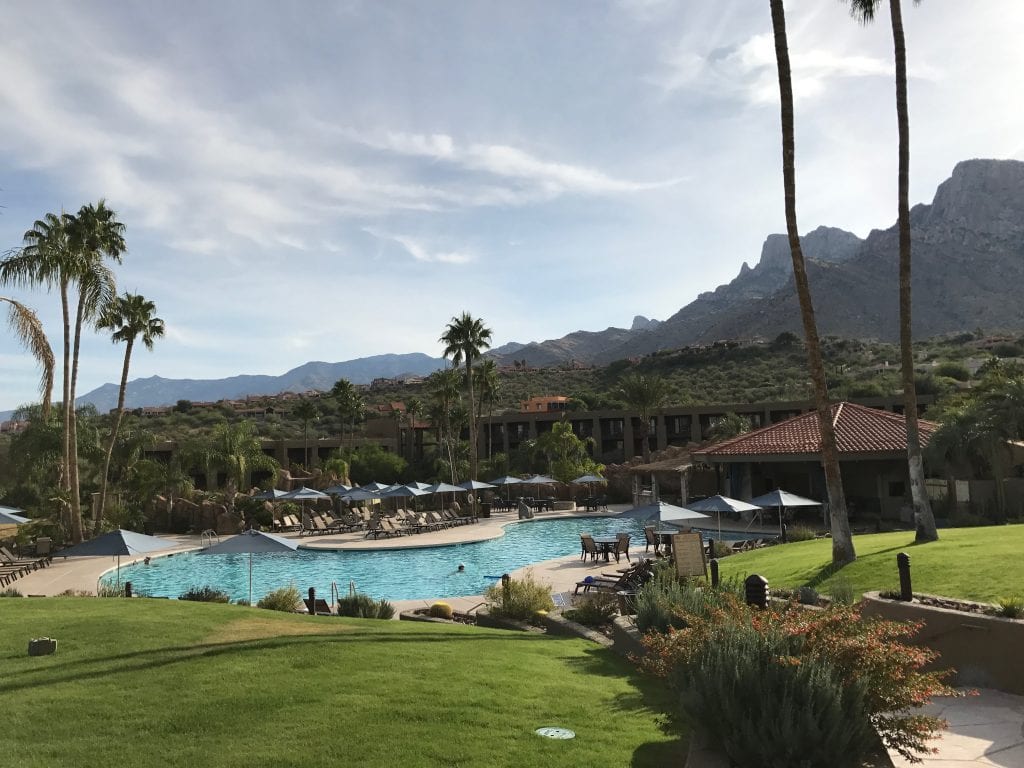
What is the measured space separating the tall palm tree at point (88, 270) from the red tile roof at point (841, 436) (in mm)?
24670

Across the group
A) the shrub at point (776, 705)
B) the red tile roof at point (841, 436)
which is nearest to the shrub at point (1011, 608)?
the shrub at point (776, 705)

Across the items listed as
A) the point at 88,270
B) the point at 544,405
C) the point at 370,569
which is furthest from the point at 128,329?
the point at 544,405

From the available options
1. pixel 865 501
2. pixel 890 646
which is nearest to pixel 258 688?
pixel 890 646

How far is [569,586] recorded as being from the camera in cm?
1745

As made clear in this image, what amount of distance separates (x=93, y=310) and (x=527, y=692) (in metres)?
24.4

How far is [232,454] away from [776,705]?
1415 inches

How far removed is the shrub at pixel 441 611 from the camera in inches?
547

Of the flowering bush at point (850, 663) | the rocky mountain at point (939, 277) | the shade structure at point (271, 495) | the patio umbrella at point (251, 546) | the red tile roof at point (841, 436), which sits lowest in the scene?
the flowering bush at point (850, 663)

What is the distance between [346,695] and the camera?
6703 millimetres

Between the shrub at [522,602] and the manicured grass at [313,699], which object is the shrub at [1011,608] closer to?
the manicured grass at [313,699]

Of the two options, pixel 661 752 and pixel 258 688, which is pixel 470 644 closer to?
pixel 258 688

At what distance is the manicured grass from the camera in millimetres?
5445

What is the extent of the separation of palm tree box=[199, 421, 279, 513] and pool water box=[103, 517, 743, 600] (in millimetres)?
9088

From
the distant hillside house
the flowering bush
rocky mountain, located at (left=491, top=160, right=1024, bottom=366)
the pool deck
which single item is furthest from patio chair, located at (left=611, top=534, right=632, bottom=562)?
rocky mountain, located at (left=491, top=160, right=1024, bottom=366)
